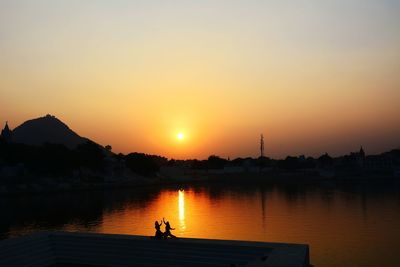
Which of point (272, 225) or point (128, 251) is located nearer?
point (128, 251)

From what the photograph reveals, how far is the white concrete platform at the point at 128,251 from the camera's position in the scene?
20.5 meters

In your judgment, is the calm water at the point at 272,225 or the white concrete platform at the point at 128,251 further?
the calm water at the point at 272,225

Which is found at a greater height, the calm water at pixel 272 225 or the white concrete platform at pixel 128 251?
the white concrete platform at pixel 128 251

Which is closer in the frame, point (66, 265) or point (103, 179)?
point (66, 265)

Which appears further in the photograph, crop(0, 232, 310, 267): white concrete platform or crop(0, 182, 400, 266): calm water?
crop(0, 182, 400, 266): calm water

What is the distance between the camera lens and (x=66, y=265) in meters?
24.0

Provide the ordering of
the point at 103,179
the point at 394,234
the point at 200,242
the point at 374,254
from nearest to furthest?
the point at 200,242 → the point at 374,254 → the point at 394,234 → the point at 103,179

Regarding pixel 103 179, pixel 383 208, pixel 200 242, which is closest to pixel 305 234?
pixel 200 242

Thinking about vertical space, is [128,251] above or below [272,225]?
above

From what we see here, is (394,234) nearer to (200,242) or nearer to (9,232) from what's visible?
(200,242)

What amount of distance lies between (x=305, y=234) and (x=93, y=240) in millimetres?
25752

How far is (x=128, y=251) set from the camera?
75.9ft

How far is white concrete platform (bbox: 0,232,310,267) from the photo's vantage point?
20.5 m

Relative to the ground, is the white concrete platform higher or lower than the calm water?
higher
